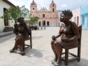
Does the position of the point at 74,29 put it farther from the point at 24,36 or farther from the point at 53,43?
the point at 24,36

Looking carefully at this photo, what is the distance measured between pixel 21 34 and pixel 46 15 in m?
49.9

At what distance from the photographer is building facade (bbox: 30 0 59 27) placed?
5300cm

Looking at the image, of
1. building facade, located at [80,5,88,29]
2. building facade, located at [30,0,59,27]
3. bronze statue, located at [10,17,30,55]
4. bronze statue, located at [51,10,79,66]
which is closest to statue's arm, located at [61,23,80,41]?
bronze statue, located at [51,10,79,66]

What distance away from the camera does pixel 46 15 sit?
53.8 meters

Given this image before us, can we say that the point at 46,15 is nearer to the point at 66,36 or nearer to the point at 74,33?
the point at 66,36

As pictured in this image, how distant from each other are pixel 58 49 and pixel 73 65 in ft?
2.05

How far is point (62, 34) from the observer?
3.31 meters

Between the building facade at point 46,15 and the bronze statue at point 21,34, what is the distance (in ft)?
158

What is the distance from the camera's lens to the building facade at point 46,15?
53.0 meters

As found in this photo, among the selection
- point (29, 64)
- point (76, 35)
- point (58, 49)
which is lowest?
point (29, 64)

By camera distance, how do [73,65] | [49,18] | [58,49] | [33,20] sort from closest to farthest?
[58,49], [73,65], [33,20], [49,18]

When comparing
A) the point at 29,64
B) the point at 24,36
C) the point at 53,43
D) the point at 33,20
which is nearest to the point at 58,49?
the point at 53,43

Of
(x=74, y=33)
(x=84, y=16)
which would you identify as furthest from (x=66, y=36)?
(x=84, y=16)

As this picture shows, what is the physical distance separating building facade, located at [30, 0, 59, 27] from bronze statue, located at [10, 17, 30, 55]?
1896 inches
